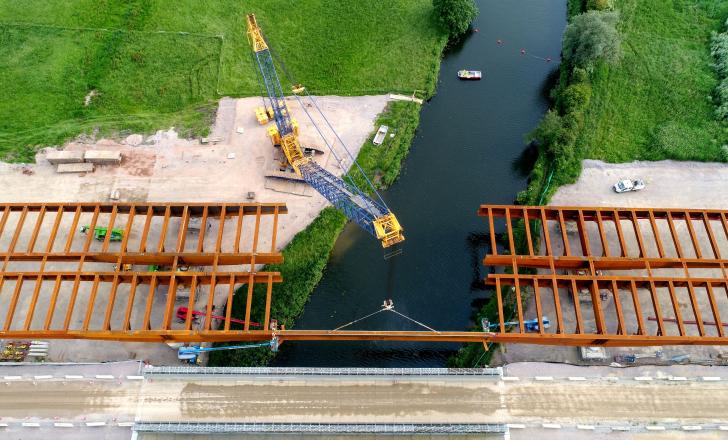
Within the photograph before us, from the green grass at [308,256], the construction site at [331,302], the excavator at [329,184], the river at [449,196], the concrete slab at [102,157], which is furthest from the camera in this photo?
the concrete slab at [102,157]

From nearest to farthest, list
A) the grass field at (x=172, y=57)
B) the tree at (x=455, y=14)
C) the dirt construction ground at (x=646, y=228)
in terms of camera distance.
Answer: the dirt construction ground at (x=646, y=228) → the grass field at (x=172, y=57) → the tree at (x=455, y=14)

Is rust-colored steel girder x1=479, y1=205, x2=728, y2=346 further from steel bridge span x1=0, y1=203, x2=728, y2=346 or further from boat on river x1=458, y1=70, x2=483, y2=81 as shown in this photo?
boat on river x1=458, y1=70, x2=483, y2=81

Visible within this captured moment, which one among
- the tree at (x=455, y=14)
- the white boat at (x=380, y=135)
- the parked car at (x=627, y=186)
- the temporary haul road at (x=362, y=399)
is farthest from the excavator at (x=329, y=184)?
the parked car at (x=627, y=186)

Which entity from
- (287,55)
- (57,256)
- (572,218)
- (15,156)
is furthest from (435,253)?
(15,156)

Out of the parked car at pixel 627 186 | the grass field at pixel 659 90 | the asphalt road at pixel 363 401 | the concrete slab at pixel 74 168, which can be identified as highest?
the grass field at pixel 659 90

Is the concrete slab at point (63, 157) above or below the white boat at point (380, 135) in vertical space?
below

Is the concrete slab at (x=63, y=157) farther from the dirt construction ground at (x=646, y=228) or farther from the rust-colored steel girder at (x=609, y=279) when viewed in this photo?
the dirt construction ground at (x=646, y=228)

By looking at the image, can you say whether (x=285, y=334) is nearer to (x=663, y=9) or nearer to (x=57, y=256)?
(x=57, y=256)
